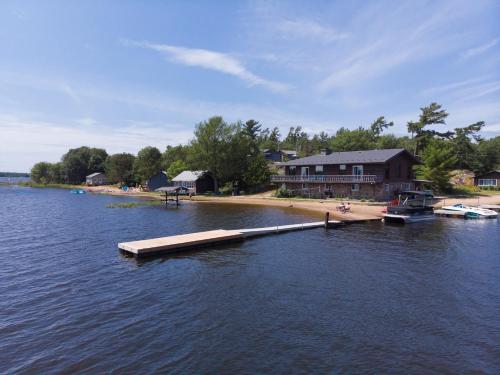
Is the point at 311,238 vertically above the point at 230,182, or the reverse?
Answer: the point at 230,182

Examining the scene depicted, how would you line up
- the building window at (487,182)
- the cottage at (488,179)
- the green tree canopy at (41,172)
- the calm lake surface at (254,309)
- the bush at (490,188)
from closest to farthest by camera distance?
the calm lake surface at (254,309) → the bush at (490,188) → the cottage at (488,179) → the building window at (487,182) → the green tree canopy at (41,172)

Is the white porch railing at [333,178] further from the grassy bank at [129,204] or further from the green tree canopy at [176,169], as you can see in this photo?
the green tree canopy at [176,169]

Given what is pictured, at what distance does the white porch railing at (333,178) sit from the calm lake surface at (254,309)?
985 inches

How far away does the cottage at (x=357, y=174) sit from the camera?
163 ft

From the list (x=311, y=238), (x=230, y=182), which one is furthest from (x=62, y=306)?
(x=230, y=182)

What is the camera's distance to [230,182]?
75875 mm

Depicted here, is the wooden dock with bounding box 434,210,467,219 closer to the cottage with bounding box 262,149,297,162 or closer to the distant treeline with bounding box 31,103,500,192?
the distant treeline with bounding box 31,103,500,192

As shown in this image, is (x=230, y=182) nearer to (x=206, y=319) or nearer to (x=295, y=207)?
(x=295, y=207)

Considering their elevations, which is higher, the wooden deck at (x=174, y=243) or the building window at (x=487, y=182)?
the building window at (x=487, y=182)

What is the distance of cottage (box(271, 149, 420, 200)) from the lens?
4962 cm

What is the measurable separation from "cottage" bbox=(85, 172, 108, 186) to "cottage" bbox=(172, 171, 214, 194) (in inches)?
2478

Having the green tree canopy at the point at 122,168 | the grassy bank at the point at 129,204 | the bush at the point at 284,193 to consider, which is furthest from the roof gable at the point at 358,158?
the green tree canopy at the point at 122,168

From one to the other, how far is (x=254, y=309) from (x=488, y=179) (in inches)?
3018

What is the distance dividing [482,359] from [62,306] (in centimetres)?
1544
